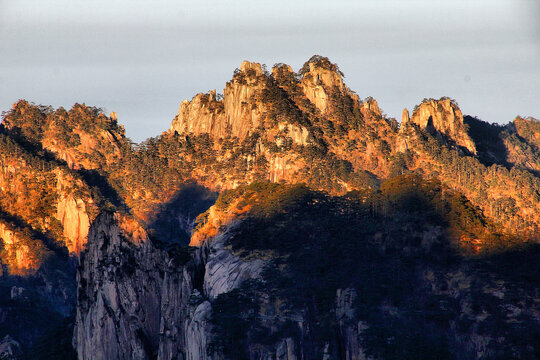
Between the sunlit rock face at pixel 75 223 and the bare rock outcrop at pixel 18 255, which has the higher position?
the sunlit rock face at pixel 75 223

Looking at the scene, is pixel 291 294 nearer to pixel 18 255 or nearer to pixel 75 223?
pixel 18 255

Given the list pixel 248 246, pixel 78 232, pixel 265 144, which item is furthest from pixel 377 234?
pixel 78 232

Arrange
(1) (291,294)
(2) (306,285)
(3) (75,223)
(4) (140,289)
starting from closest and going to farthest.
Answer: (1) (291,294) → (2) (306,285) → (4) (140,289) → (3) (75,223)

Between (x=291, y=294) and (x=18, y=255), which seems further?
(x=18, y=255)

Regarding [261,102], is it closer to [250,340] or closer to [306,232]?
[306,232]

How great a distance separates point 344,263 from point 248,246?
11842 millimetres

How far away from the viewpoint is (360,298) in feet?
407

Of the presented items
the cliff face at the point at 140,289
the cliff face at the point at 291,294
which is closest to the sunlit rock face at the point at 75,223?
the cliff face at the point at 291,294

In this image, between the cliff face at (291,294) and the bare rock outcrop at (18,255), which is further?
the bare rock outcrop at (18,255)

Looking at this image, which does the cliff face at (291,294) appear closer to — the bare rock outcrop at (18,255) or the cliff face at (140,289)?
the cliff face at (140,289)

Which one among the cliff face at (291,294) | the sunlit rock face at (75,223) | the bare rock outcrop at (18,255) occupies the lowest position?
the cliff face at (291,294)

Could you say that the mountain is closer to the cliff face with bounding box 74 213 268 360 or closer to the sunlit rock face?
the cliff face with bounding box 74 213 268 360

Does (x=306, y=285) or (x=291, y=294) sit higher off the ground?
(x=306, y=285)

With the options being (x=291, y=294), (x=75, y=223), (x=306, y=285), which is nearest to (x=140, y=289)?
(x=291, y=294)
